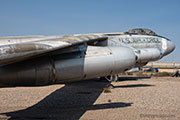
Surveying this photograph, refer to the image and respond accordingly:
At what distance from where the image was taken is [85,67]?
700cm

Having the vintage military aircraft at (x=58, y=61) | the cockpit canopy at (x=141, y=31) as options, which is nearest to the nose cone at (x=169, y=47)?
the cockpit canopy at (x=141, y=31)

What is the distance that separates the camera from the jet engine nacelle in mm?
6078

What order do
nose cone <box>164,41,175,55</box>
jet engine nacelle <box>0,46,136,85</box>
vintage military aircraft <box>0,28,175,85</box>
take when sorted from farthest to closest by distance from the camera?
nose cone <box>164,41,175,55</box> → jet engine nacelle <box>0,46,136,85</box> → vintage military aircraft <box>0,28,175,85</box>

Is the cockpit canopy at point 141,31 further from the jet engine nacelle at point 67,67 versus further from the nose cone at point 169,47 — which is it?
the jet engine nacelle at point 67,67

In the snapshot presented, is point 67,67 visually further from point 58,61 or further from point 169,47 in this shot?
point 169,47

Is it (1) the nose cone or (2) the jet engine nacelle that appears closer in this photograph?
(2) the jet engine nacelle

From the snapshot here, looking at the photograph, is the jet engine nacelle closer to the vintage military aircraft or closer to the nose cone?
the vintage military aircraft

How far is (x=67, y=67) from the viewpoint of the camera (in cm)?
669

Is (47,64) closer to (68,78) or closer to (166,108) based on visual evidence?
(68,78)

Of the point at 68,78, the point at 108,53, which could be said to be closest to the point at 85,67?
the point at 68,78

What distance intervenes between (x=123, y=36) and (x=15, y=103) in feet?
28.1

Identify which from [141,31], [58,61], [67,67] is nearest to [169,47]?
[141,31]

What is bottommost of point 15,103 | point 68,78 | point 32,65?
point 15,103

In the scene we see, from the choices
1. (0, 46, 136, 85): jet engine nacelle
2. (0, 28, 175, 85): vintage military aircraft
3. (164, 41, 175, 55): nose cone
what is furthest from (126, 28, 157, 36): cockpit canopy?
(0, 46, 136, 85): jet engine nacelle
